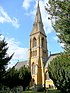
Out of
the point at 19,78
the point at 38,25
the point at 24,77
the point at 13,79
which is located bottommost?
the point at 13,79

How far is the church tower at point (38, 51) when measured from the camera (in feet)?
231

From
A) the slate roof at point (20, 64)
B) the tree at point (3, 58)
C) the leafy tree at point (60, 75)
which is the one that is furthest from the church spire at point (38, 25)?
the tree at point (3, 58)

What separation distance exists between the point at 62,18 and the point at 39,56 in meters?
54.8

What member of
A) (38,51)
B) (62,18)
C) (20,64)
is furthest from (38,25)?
(62,18)

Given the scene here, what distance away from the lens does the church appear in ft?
229

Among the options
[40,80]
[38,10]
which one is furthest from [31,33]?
[40,80]

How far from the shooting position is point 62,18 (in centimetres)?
1861

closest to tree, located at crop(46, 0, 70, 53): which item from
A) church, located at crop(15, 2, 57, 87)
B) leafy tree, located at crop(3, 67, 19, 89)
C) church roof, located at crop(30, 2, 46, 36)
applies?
leafy tree, located at crop(3, 67, 19, 89)

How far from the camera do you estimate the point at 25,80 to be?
5350cm

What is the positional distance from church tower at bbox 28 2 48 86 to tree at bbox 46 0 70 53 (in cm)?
5100

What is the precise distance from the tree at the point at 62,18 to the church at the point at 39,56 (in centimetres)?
4954

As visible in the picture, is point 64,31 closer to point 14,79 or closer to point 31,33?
point 14,79

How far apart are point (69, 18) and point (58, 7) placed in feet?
6.59

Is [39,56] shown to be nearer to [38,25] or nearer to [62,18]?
[38,25]
